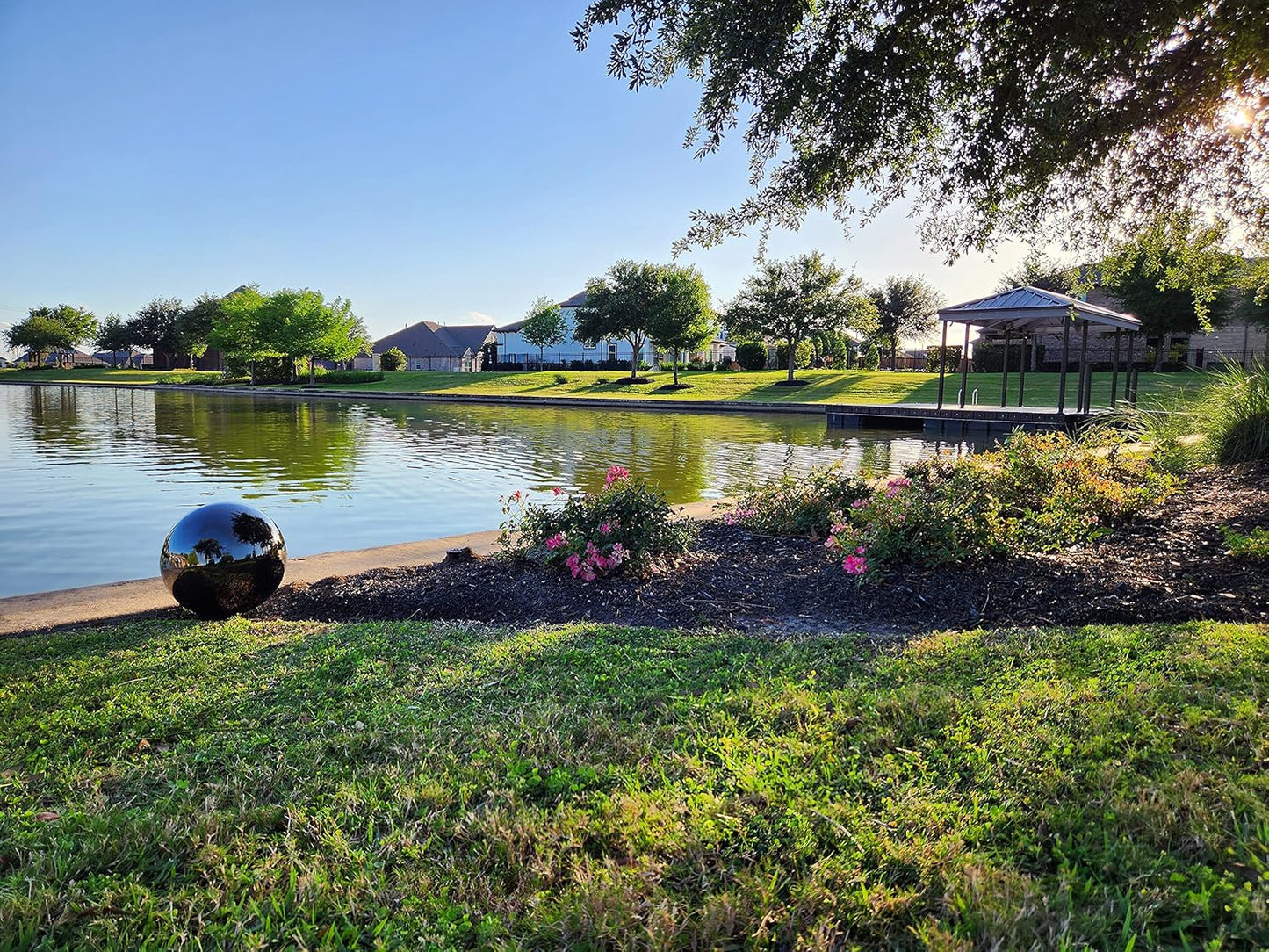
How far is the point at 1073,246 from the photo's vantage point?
7254mm

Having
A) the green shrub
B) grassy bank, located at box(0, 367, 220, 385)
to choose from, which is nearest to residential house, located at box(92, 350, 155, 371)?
grassy bank, located at box(0, 367, 220, 385)

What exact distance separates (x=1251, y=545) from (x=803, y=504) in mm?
3615

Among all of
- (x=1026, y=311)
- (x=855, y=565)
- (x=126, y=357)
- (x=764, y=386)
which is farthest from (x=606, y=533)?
(x=126, y=357)

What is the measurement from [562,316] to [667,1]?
74926 mm

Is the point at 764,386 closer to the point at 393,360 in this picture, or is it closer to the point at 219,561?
the point at 219,561

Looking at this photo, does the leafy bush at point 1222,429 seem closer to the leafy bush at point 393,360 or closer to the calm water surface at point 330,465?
the calm water surface at point 330,465

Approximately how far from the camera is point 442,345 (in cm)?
9094

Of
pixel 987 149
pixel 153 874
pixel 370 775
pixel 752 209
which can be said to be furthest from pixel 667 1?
pixel 153 874

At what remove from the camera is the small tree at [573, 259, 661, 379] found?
186 ft

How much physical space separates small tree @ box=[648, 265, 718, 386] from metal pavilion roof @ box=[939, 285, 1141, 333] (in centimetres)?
3037

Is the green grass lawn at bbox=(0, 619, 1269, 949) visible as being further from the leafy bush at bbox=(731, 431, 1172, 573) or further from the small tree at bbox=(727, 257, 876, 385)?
the small tree at bbox=(727, 257, 876, 385)

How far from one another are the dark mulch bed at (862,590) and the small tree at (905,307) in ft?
190

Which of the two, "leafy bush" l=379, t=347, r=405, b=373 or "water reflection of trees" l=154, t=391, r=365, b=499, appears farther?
"leafy bush" l=379, t=347, r=405, b=373

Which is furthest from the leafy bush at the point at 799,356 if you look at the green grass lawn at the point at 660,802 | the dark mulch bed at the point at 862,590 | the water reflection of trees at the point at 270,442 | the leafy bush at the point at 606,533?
the green grass lawn at the point at 660,802
